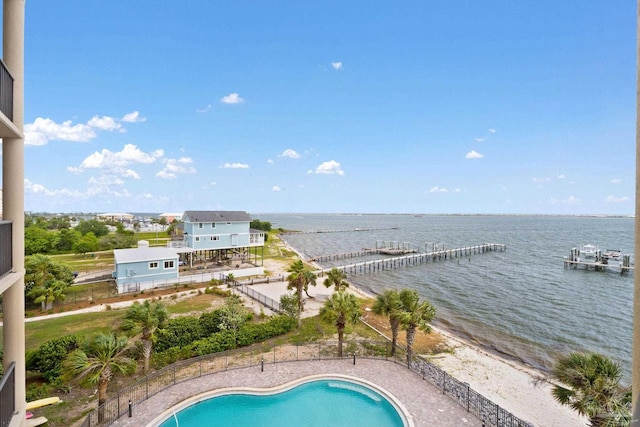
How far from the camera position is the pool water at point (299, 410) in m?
12.9

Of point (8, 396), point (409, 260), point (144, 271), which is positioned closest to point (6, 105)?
point (8, 396)

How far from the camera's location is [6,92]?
18.2 ft

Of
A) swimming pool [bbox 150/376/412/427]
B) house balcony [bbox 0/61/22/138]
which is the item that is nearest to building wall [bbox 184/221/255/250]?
swimming pool [bbox 150/376/412/427]

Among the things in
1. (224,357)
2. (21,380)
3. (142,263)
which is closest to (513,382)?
(224,357)

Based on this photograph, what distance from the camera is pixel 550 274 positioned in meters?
49.2

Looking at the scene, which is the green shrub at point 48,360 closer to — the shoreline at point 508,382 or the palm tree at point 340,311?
the palm tree at point 340,311

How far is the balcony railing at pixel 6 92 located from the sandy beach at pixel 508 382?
1819 cm

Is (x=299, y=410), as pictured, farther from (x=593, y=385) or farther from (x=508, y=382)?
(x=508, y=382)

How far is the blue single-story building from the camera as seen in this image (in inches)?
1215

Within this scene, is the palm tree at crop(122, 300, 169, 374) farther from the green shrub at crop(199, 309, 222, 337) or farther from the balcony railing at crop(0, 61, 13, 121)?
the balcony railing at crop(0, 61, 13, 121)

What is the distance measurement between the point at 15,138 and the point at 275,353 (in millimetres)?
15953

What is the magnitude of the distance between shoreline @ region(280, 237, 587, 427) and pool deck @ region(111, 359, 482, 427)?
12.4 feet

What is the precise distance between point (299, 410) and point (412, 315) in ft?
23.9

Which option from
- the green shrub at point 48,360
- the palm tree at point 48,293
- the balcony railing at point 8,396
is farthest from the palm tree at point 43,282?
the balcony railing at point 8,396
